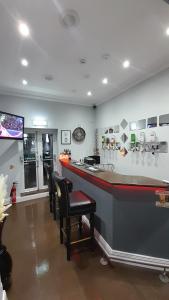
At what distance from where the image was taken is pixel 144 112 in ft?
11.8

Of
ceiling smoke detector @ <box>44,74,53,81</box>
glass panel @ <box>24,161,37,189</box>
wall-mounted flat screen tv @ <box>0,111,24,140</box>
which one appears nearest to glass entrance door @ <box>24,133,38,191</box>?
glass panel @ <box>24,161,37,189</box>

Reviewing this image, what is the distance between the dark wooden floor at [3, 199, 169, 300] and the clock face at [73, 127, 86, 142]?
3.42m

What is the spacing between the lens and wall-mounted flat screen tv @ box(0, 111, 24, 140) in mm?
3521

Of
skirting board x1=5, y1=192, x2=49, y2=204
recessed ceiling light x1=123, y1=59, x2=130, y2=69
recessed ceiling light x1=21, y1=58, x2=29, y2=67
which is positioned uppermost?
recessed ceiling light x1=123, y1=59, x2=130, y2=69

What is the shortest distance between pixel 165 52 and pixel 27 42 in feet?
7.24

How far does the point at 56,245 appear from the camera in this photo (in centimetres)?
246

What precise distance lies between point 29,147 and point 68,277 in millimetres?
3718

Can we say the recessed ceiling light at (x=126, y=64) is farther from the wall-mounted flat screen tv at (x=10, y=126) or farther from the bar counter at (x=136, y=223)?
the wall-mounted flat screen tv at (x=10, y=126)

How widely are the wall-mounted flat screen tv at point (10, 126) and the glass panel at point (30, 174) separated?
1117mm

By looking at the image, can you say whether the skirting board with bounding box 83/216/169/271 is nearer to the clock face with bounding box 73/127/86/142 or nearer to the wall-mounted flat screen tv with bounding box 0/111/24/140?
the wall-mounted flat screen tv with bounding box 0/111/24/140

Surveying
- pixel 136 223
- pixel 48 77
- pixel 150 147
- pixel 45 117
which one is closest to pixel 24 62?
pixel 48 77

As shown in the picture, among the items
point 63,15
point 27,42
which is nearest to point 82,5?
point 63,15

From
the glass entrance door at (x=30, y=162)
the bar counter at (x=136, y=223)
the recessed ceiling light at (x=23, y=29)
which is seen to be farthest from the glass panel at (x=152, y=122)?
the glass entrance door at (x=30, y=162)

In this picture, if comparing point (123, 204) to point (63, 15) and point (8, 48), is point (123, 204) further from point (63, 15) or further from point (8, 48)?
point (8, 48)
